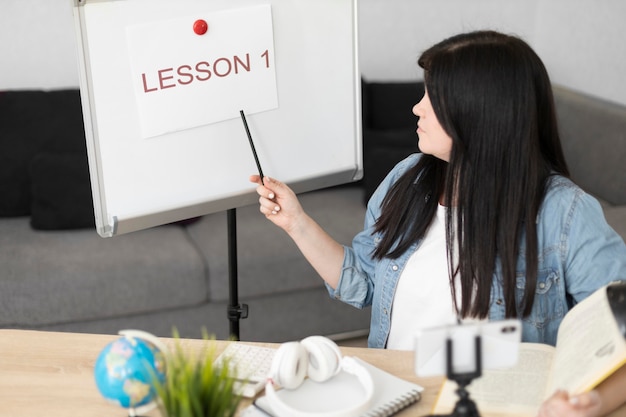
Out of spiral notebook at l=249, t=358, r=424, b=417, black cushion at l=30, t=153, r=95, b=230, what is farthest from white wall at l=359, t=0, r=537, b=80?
spiral notebook at l=249, t=358, r=424, b=417

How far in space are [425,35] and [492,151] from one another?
2.19 metres

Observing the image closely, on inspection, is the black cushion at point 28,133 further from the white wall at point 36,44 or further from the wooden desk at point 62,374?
the wooden desk at point 62,374

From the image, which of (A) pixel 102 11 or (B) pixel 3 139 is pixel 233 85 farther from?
(B) pixel 3 139

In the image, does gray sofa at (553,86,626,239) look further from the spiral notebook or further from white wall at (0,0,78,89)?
white wall at (0,0,78,89)

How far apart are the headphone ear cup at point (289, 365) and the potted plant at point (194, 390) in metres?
0.18

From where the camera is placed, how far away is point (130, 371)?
1066 millimetres

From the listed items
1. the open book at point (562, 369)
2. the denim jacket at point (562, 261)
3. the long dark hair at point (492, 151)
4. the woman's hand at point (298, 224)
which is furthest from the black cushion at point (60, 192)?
the open book at point (562, 369)

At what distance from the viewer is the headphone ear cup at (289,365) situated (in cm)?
121

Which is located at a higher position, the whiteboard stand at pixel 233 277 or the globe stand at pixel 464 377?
the globe stand at pixel 464 377

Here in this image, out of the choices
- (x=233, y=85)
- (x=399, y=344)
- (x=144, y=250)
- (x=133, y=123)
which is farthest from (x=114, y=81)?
(x=144, y=250)

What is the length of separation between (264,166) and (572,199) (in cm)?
61

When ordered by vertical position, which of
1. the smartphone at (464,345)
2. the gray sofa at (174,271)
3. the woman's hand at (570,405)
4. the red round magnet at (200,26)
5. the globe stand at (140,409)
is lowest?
the gray sofa at (174,271)

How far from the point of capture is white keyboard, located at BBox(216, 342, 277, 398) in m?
1.28

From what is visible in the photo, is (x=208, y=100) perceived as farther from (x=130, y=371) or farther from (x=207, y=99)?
(x=130, y=371)
